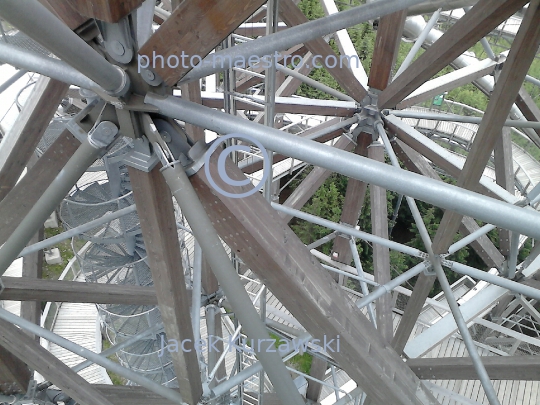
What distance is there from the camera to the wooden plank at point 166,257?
2980 millimetres

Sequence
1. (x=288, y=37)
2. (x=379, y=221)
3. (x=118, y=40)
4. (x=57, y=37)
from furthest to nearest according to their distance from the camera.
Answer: (x=379, y=221), (x=288, y=37), (x=118, y=40), (x=57, y=37)

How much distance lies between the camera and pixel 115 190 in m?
7.81

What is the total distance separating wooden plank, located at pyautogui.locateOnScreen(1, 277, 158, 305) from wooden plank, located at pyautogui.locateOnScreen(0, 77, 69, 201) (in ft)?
3.12

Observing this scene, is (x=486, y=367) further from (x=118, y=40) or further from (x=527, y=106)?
(x=527, y=106)

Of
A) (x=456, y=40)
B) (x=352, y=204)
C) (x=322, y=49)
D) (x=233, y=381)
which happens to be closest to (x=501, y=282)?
(x=456, y=40)

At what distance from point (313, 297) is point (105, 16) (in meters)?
1.83

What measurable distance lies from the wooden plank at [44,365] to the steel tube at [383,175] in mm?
2978

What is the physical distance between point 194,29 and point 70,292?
3557 millimetres

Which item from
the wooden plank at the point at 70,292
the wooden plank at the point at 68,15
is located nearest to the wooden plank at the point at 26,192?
the wooden plank at the point at 70,292

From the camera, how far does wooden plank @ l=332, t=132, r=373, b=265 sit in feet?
24.3

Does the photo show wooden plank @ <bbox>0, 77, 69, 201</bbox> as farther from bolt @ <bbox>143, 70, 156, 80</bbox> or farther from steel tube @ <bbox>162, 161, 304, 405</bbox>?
steel tube @ <bbox>162, 161, 304, 405</bbox>

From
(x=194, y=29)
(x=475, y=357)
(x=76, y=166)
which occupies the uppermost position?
(x=194, y=29)

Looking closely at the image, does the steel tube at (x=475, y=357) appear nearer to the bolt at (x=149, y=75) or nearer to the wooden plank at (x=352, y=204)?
the wooden plank at (x=352, y=204)

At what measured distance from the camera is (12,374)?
16.2ft
